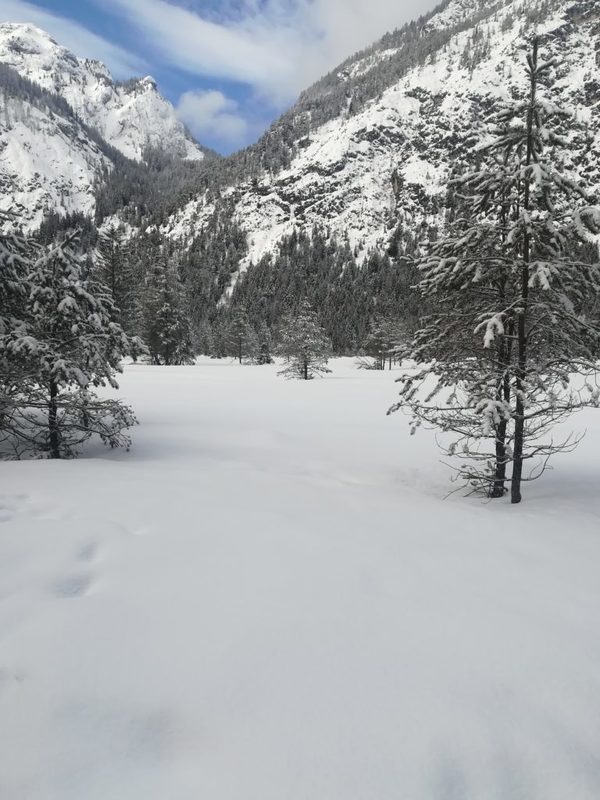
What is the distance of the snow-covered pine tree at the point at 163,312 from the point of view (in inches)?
1631

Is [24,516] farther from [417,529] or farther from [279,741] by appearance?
[417,529]

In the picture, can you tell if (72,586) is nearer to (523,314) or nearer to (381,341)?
(523,314)

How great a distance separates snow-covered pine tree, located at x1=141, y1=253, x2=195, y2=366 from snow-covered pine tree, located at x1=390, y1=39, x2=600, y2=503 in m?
36.9

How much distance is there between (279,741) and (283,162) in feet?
735

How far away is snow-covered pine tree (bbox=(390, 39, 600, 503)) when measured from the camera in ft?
22.2

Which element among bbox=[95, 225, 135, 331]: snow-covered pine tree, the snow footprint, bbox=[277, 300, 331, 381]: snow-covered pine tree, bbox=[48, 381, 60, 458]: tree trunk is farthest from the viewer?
bbox=[277, 300, 331, 381]: snow-covered pine tree

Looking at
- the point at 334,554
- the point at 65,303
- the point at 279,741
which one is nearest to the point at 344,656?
the point at 279,741

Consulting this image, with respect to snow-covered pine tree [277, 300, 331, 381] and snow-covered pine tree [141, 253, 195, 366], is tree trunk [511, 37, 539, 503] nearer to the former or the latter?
snow-covered pine tree [277, 300, 331, 381]

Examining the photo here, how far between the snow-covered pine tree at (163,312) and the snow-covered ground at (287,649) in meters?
37.8

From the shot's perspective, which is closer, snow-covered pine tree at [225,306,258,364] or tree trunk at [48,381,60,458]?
tree trunk at [48,381,60,458]

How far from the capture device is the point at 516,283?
7.57 meters

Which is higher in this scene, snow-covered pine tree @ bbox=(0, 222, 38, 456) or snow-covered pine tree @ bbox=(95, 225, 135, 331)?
snow-covered pine tree @ bbox=(95, 225, 135, 331)

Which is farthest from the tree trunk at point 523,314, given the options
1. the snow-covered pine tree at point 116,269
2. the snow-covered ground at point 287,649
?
the snow-covered pine tree at point 116,269

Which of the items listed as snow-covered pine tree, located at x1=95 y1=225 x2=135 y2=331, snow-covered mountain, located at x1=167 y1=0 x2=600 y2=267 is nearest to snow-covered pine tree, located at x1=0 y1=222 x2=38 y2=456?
snow-covered pine tree, located at x1=95 y1=225 x2=135 y2=331
